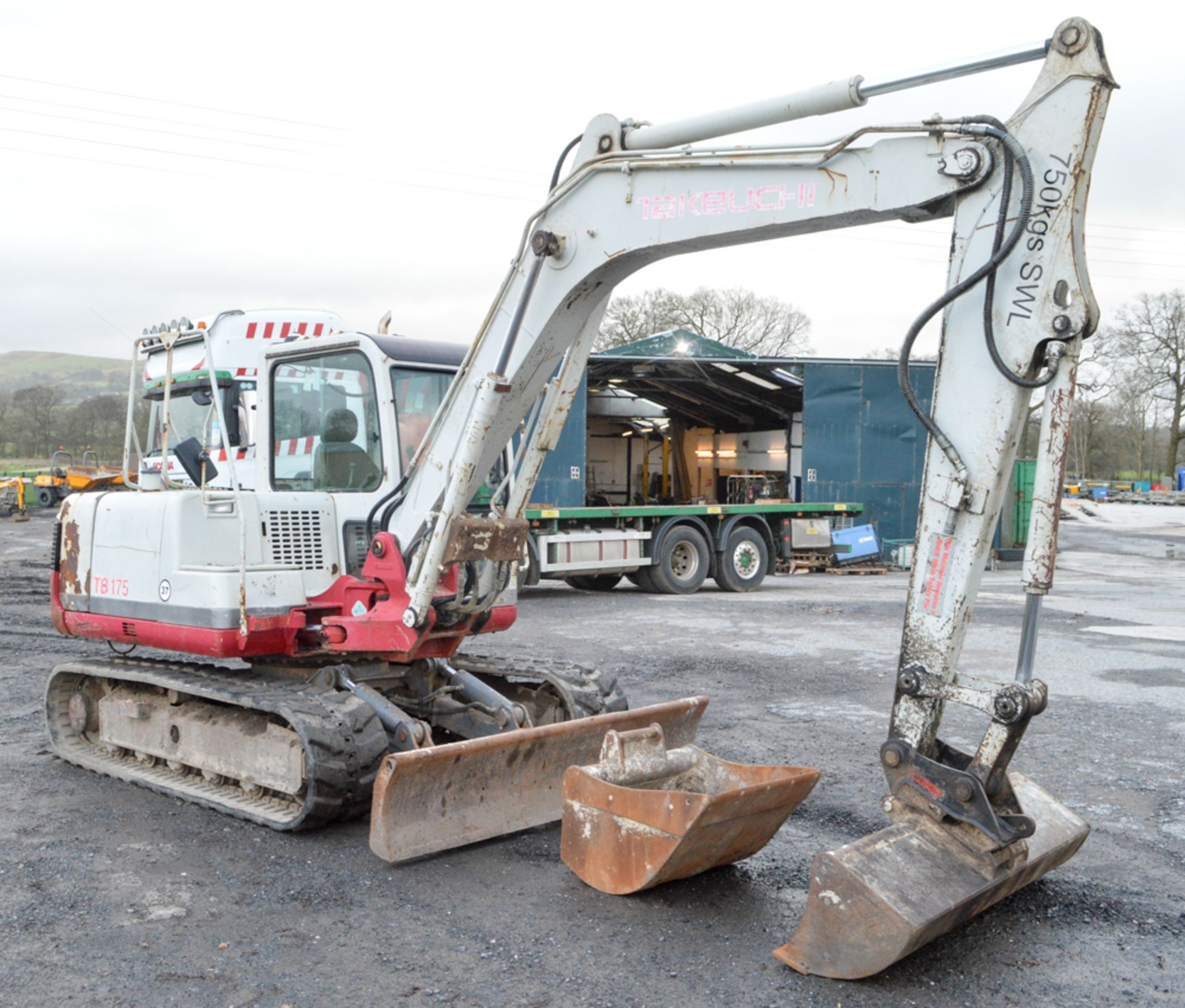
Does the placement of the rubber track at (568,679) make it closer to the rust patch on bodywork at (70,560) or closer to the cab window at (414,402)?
the cab window at (414,402)

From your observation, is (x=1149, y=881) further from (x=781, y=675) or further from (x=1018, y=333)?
(x=781, y=675)

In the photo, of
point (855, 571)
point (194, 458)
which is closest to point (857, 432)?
point (855, 571)

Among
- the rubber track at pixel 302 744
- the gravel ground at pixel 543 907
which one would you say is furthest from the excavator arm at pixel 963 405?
the rubber track at pixel 302 744

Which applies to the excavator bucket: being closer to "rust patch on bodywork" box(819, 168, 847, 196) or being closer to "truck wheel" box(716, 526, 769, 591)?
"rust patch on bodywork" box(819, 168, 847, 196)

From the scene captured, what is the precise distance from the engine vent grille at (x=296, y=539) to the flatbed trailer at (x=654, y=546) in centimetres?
894

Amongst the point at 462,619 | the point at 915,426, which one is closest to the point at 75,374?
the point at 915,426

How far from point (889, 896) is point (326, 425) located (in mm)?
3828

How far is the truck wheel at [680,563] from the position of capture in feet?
53.0

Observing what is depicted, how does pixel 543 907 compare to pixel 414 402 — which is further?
pixel 414 402

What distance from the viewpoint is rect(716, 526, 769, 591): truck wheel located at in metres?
16.8

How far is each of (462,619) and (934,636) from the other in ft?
8.64

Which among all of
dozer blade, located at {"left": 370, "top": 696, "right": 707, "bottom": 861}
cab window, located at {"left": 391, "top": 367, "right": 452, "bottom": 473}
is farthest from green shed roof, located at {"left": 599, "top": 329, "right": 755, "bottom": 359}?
dozer blade, located at {"left": 370, "top": 696, "right": 707, "bottom": 861}

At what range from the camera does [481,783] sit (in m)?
5.07

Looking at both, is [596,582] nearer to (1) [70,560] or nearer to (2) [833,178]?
(1) [70,560]
